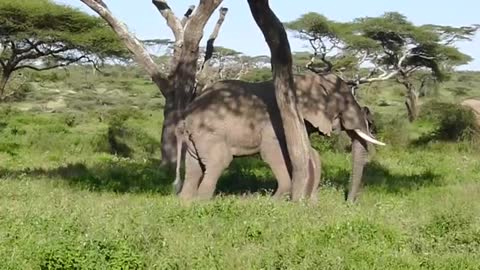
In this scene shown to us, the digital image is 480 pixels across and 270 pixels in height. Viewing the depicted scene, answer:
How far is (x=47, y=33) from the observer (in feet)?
74.2

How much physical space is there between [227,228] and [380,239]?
137 cm

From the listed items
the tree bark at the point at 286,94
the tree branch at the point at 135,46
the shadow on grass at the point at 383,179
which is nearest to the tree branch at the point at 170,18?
the tree branch at the point at 135,46

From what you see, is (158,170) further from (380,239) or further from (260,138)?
(380,239)

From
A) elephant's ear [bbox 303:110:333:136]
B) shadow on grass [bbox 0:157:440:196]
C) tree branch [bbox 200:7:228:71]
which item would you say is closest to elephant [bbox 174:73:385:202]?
elephant's ear [bbox 303:110:333:136]

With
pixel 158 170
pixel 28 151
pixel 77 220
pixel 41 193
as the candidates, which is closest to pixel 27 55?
pixel 28 151

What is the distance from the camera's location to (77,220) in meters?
7.52

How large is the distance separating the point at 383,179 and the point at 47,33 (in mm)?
12409

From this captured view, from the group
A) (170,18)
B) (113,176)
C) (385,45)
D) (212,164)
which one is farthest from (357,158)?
(385,45)

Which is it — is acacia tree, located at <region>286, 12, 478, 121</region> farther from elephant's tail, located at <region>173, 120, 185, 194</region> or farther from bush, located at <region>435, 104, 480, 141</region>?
Answer: elephant's tail, located at <region>173, 120, 185, 194</region>

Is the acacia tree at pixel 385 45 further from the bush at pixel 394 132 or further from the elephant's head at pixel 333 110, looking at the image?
the elephant's head at pixel 333 110

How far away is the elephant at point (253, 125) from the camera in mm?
10289

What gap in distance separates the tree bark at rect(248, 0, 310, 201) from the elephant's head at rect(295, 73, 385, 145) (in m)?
0.37

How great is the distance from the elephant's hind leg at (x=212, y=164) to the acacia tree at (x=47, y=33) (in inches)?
521

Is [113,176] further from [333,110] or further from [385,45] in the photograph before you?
[385,45]
